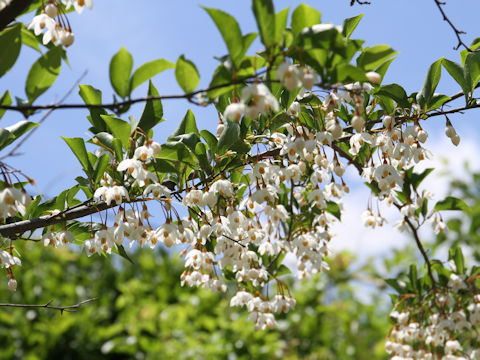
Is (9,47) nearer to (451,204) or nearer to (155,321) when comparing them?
(451,204)

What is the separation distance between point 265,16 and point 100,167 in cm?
104

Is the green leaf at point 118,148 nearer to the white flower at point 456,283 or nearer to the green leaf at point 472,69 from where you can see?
the green leaf at point 472,69

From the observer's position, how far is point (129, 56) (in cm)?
181

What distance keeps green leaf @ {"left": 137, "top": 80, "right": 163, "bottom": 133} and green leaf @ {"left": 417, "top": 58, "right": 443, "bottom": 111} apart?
1139 mm

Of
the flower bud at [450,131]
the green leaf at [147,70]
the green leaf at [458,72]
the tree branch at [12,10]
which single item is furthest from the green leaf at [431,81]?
the tree branch at [12,10]

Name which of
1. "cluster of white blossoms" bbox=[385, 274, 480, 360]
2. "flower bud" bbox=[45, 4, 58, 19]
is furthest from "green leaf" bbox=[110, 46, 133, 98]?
"cluster of white blossoms" bbox=[385, 274, 480, 360]

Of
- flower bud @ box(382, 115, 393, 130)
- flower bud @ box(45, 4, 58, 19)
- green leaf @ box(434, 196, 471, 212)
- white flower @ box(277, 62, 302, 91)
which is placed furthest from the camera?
green leaf @ box(434, 196, 471, 212)

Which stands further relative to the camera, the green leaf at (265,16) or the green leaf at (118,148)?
the green leaf at (118,148)

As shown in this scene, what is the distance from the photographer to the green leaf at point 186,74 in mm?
1551

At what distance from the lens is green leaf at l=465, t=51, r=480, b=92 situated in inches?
81.4

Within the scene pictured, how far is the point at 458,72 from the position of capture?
215 cm

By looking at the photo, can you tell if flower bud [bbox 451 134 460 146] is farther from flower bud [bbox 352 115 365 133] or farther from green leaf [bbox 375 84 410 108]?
flower bud [bbox 352 115 365 133]

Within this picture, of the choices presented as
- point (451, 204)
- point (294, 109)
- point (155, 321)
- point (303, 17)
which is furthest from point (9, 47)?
point (155, 321)

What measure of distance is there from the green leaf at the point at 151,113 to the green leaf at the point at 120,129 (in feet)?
0.25
